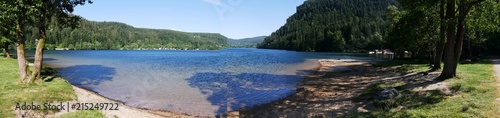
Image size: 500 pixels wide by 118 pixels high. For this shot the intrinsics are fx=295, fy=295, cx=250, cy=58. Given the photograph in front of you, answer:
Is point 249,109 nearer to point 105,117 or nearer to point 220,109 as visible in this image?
point 220,109

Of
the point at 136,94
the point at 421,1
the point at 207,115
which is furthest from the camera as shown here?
the point at 136,94

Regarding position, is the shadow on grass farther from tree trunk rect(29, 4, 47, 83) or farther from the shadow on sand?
the shadow on sand

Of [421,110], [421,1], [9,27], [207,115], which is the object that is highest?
[421,1]

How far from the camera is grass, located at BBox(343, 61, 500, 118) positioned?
515 inches

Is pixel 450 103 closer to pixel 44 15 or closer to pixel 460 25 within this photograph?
pixel 460 25

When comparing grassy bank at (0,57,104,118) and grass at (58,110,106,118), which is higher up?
grassy bank at (0,57,104,118)

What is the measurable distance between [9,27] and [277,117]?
19.1 meters

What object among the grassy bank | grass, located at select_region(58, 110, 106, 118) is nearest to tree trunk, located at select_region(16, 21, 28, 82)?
the grassy bank

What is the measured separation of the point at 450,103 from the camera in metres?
14.9

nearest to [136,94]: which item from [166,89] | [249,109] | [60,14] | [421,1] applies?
[166,89]

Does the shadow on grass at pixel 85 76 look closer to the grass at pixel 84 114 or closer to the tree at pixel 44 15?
the tree at pixel 44 15

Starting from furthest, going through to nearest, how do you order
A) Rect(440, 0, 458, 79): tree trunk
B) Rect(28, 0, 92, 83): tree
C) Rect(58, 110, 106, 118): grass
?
Rect(440, 0, 458, 79): tree trunk, Rect(28, 0, 92, 83): tree, Rect(58, 110, 106, 118): grass

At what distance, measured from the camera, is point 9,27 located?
66.1 ft

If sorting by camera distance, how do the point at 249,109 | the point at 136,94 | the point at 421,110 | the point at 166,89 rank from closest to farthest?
the point at 421,110, the point at 249,109, the point at 136,94, the point at 166,89
